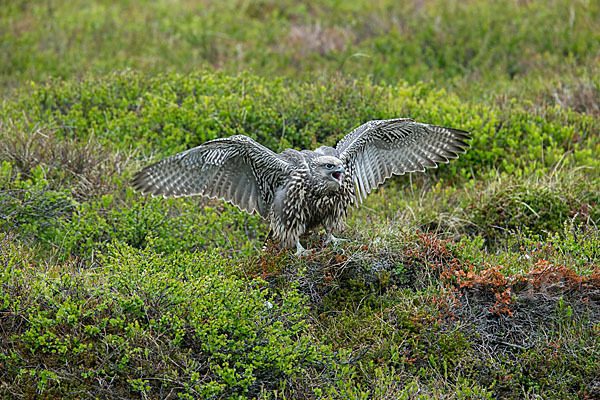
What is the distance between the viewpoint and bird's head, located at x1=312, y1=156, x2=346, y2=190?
5617 mm

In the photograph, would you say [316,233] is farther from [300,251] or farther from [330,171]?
[330,171]

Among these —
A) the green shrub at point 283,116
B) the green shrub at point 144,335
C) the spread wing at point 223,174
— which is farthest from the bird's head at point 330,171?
the green shrub at point 283,116

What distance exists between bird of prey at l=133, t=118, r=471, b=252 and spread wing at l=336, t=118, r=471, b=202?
1 cm

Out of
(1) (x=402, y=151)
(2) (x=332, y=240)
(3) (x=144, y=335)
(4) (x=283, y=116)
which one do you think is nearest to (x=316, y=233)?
(2) (x=332, y=240)

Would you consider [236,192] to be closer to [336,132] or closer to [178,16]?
[336,132]

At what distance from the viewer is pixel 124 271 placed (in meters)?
5.29

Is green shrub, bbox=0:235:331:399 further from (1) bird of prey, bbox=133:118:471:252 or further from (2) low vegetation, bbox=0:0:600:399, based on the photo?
(1) bird of prey, bbox=133:118:471:252

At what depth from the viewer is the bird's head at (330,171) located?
5.62 metres

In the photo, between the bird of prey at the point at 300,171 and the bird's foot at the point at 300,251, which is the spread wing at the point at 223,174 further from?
the bird's foot at the point at 300,251

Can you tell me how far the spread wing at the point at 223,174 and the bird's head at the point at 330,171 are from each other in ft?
1.40

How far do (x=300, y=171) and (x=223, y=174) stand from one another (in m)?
0.89

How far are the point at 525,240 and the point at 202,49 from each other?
7.16 meters

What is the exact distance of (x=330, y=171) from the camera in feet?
18.5

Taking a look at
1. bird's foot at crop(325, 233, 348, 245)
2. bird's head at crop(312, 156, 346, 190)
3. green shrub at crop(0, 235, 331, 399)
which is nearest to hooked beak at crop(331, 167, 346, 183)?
bird's head at crop(312, 156, 346, 190)
